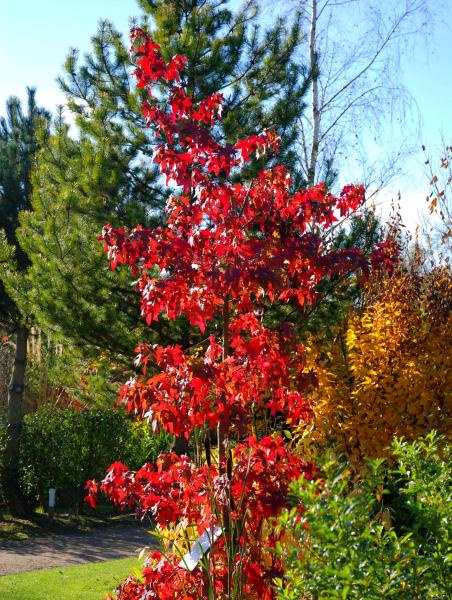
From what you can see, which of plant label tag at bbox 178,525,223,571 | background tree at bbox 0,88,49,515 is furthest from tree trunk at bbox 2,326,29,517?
plant label tag at bbox 178,525,223,571

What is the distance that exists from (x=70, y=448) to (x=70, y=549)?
171 centimetres

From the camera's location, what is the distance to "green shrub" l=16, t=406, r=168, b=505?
9.61 metres

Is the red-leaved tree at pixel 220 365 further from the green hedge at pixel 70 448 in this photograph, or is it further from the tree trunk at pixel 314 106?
the tree trunk at pixel 314 106

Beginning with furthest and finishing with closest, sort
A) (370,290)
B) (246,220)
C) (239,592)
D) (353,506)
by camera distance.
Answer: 1. (370,290)
2. (246,220)
3. (239,592)
4. (353,506)

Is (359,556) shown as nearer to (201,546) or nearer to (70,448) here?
(201,546)

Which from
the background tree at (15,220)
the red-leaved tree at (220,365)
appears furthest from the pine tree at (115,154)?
the red-leaved tree at (220,365)

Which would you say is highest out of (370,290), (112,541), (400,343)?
(370,290)

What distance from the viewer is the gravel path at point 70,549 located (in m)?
7.48

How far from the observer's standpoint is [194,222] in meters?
4.31

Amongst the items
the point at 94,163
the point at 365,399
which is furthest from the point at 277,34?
the point at 365,399

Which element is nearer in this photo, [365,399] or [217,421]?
[217,421]

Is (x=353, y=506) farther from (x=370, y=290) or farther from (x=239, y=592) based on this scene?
(x=370, y=290)

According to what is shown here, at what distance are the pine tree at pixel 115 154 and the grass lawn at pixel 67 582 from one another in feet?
8.04

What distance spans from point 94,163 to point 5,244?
5.03 ft
